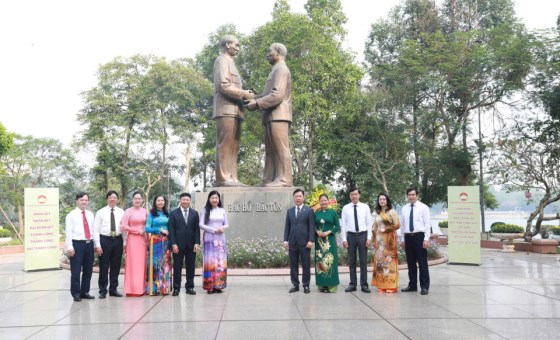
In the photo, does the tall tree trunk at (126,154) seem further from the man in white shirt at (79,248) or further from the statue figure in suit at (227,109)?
the man in white shirt at (79,248)

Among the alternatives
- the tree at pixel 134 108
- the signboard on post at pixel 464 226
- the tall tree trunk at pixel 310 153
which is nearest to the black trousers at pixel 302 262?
the signboard on post at pixel 464 226

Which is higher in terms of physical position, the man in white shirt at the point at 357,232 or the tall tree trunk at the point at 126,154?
the tall tree trunk at the point at 126,154

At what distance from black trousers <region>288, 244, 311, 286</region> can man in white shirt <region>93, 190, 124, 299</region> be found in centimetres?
269

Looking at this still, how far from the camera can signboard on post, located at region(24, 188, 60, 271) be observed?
A: 37.4 ft

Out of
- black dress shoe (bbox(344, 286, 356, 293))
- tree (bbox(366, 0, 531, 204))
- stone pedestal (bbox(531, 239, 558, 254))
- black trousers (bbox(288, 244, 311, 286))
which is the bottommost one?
stone pedestal (bbox(531, 239, 558, 254))

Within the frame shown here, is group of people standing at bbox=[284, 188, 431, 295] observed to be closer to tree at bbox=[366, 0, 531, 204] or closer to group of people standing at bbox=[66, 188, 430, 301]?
group of people standing at bbox=[66, 188, 430, 301]

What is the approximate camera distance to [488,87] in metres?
22.6

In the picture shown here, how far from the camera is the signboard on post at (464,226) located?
1170 cm

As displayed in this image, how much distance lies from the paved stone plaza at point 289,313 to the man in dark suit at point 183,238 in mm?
275

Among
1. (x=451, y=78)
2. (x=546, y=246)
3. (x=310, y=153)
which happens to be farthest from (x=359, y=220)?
(x=310, y=153)

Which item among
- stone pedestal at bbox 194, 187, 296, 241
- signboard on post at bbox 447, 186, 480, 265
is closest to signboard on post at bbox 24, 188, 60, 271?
stone pedestal at bbox 194, 187, 296, 241

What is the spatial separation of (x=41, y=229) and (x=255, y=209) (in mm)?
5214

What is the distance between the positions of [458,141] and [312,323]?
22558 millimetres

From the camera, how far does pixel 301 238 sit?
7645 mm
